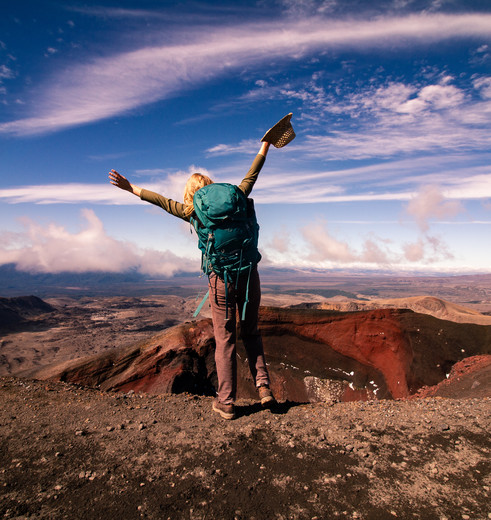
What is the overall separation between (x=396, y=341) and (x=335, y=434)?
19.1 feet

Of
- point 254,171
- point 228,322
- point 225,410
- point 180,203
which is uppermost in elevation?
point 254,171

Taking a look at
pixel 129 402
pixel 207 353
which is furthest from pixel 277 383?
pixel 129 402

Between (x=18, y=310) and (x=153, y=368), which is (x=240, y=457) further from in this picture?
(x=18, y=310)

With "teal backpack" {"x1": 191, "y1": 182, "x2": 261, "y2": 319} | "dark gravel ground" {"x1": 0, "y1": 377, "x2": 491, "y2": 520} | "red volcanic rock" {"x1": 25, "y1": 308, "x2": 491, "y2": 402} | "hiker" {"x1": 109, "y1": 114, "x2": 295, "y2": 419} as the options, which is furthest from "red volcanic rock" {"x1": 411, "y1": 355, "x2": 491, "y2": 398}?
"teal backpack" {"x1": 191, "y1": 182, "x2": 261, "y2": 319}

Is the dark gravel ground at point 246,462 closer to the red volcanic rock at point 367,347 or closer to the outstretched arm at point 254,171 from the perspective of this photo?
the outstretched arm at point 254,171

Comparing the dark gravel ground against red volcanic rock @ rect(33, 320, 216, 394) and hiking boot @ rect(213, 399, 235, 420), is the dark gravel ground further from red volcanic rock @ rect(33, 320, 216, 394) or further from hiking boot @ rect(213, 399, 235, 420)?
red volcanic rock @ rect(33, 320, 216, 394)

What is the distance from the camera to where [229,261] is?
9.99ft

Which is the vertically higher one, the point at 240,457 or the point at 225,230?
the point at 225,230

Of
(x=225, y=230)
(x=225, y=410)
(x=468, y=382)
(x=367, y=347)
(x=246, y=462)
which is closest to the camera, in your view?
(x=246, y=462)

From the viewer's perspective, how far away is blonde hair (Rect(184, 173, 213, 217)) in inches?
122

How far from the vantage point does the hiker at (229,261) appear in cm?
295

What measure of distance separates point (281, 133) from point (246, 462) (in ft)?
9.72

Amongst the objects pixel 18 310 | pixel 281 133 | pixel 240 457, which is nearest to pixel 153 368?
pixel 240 457

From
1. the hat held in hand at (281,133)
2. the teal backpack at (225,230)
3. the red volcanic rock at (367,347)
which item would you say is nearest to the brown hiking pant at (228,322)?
the teal backpack at (225,230)
